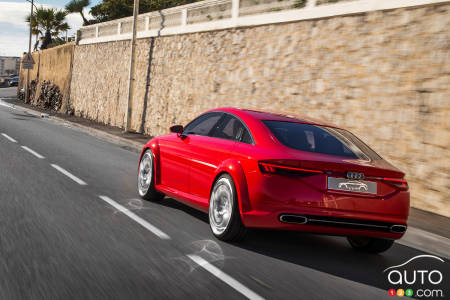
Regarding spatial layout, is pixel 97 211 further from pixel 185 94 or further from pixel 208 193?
pixel 185 94

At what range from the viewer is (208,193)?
20.9ft

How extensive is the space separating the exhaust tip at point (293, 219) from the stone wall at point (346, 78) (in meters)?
4.64

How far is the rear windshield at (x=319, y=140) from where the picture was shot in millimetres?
5780

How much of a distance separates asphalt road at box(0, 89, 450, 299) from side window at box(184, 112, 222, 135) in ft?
3.52

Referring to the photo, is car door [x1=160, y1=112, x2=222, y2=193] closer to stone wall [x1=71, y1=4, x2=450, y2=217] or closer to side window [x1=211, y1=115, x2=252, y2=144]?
side window [x1=211, y1=115, x2=252, y2=144]

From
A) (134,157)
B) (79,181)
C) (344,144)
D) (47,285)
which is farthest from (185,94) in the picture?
(47,285)

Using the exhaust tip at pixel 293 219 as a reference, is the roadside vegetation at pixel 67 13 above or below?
above

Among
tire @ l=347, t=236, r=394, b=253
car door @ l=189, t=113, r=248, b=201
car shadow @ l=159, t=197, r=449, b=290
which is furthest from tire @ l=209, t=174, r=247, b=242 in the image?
tire @ l=347, t=236, r=394, b=253

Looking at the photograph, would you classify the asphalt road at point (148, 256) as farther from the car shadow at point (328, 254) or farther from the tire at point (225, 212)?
the tire at point (225, 212)

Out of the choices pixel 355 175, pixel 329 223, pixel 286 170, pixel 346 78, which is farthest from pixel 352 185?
pixel 346 78

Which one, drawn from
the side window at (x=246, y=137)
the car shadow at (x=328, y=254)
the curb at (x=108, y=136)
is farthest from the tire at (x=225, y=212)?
the curb at (x=108, y=136)

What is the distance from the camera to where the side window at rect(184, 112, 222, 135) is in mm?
7051

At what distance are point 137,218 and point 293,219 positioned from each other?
7.53ft

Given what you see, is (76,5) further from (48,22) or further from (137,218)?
(137,218)
